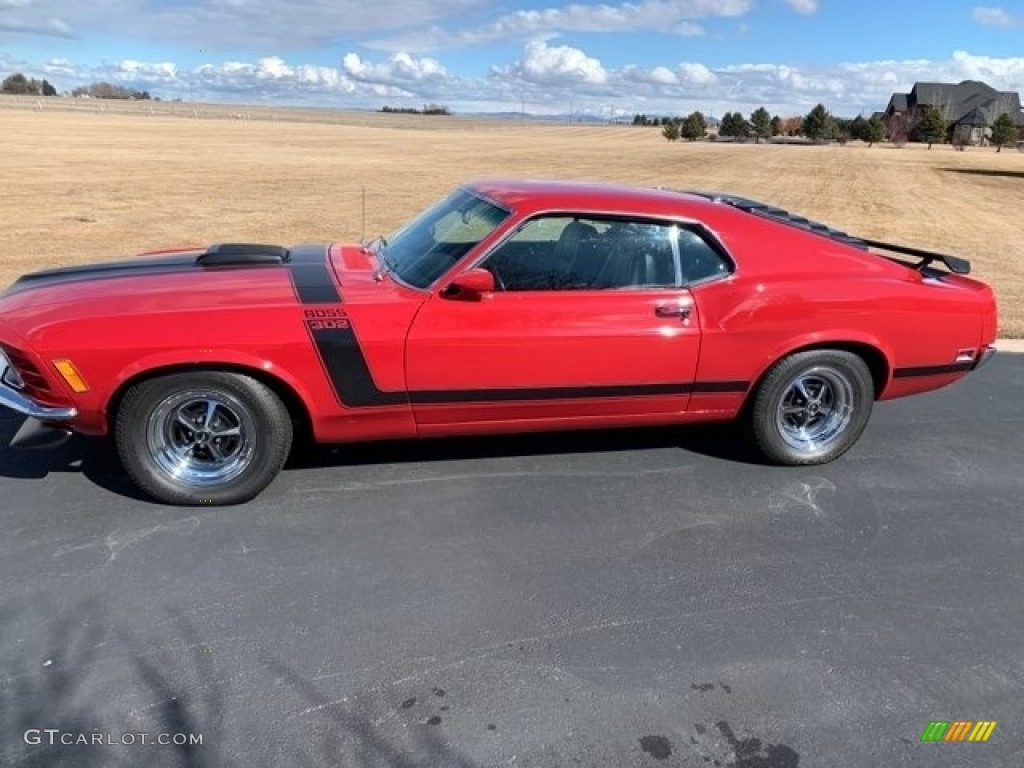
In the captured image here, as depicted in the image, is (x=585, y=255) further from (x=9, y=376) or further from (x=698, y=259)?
(x=9, y=376)

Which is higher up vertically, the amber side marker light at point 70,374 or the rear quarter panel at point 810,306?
the rear quarter panel at point 810,306

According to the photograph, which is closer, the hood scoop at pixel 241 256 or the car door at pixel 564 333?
the car door at pixel 564 333

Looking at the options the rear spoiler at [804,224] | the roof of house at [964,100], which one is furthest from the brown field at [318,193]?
the roof of house at [964,100]

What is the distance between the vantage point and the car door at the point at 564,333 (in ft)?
12.1

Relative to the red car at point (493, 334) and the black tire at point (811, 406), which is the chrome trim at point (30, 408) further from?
the black tire at point (811, 406)

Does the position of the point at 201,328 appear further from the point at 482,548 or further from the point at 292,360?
the point at 482,548

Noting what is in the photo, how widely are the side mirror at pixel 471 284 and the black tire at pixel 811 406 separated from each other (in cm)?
157

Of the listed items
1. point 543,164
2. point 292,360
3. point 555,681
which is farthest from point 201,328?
point 543,164

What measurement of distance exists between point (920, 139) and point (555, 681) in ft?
364

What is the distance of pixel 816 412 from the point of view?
4.39 m

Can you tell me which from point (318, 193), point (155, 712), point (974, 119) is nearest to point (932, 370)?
point (155, 712)

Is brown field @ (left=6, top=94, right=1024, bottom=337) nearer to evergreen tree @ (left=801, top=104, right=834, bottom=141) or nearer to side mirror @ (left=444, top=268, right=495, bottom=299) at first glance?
side mirror @ (left=444, top=268, right=495, bottom=299)

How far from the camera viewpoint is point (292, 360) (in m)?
3.51

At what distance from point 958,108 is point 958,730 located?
128m
